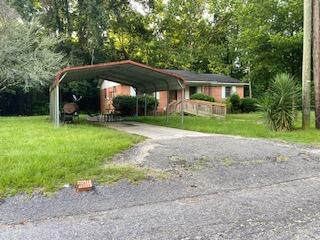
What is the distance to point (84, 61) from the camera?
28484mm

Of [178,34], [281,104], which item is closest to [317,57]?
[281,104]

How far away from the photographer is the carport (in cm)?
1497

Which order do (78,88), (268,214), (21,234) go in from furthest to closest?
(78,88) → (268,214) → (21,234)

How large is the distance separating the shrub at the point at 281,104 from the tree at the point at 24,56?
12527 mm

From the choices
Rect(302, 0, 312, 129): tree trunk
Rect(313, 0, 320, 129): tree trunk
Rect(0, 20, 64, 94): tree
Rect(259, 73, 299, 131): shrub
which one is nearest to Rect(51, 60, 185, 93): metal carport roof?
Rect(0, 20, 64, 94): tree

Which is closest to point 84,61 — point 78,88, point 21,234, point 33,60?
point 78,88

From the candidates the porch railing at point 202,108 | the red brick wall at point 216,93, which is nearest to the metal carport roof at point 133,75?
the porch railing at point 202,108

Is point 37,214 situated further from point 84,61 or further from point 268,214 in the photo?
point 84,61

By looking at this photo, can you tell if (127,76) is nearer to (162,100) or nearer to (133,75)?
(133,75)

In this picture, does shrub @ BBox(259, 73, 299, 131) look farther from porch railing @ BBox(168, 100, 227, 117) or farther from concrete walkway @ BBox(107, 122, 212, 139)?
porch railing @ BBox(168, 100, 227, 117)

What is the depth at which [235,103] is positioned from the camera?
95.9ft

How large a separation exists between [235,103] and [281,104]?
16.5 metres

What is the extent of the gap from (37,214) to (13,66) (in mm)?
17077

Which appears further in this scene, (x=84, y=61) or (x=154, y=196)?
(x=84, y=61)
